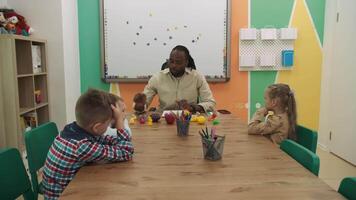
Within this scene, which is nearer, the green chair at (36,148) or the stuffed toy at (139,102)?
the green chair at (36,148)

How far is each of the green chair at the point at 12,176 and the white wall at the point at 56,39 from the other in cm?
210

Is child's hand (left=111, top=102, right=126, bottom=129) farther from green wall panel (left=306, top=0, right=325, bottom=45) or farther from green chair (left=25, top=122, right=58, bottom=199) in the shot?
green wall panel (left=306, top=0, right=325, bottom=45)

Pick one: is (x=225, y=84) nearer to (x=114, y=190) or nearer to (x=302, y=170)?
(x=302, y=170)

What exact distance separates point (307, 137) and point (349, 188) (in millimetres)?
924

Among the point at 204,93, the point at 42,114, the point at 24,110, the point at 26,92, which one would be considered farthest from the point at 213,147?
the point at 42,114

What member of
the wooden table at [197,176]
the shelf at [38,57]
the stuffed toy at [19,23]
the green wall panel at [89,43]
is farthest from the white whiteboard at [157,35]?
the wooden table at [197,176]

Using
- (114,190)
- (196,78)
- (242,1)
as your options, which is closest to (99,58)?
(196,78)

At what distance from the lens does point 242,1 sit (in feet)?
12.7

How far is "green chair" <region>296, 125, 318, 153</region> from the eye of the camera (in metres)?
1.92

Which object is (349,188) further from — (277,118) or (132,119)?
(132,119)

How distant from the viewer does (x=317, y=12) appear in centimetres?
389

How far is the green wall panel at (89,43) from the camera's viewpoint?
3811 mm

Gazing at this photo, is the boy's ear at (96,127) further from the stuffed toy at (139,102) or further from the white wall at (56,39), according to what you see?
the white wall at (56,39)

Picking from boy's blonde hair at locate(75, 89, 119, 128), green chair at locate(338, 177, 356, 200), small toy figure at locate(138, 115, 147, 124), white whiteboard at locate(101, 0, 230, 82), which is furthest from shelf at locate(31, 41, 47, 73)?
green chair at locate(338, 177, 356, 200)
